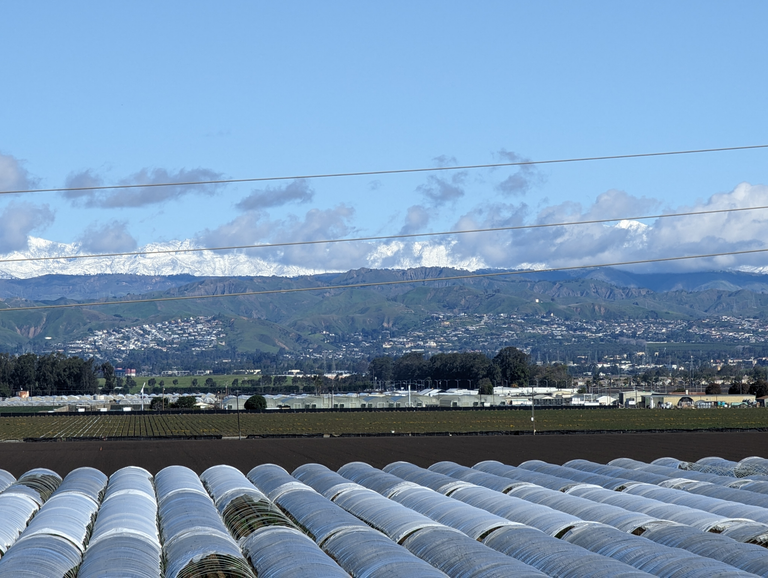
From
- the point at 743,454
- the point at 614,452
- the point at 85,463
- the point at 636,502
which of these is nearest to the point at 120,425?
the point at 85,463

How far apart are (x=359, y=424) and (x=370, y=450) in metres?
56.4

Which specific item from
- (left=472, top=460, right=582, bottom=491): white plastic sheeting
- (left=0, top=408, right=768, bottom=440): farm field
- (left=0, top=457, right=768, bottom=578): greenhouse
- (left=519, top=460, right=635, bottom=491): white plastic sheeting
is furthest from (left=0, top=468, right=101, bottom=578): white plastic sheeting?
(left=0, top=408, right=768, bottom=440): farm field

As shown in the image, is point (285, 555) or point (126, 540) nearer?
point (285, 555)

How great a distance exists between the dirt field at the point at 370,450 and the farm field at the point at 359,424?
14639 mm

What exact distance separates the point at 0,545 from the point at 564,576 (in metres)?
16.5

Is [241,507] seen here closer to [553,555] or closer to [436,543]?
[436,543]

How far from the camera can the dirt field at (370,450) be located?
7456 centimetres

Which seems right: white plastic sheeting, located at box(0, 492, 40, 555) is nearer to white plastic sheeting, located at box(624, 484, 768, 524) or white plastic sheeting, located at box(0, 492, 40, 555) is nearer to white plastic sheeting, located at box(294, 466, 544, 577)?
white plastic sheeting, located at box(294, 466, 544, 577)

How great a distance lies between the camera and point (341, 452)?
273 feet

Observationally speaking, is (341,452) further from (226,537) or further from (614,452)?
(226,537)

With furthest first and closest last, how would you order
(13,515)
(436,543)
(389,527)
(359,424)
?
(359,424), (13,515), (389,527), (436,543)

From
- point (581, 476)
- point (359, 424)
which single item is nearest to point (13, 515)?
point (581, 476)

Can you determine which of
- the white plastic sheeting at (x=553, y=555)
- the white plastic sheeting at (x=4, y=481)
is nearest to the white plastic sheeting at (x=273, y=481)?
the white plastic sheeting at (x=4, y=481)

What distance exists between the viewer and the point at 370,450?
86438mm
